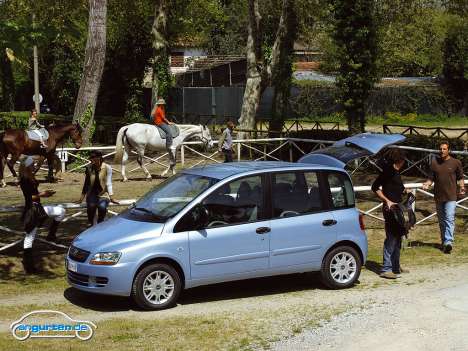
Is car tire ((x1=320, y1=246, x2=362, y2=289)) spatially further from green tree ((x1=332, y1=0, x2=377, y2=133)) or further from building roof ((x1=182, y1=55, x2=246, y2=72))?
building roof ((x1=182, y1=55, x2=246, y2=72))

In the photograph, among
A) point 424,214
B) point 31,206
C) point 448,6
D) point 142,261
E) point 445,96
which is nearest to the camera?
point 142,261

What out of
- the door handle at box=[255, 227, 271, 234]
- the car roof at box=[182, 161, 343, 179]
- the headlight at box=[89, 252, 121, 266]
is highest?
the car roof at box=[182, 161, 343, 179]

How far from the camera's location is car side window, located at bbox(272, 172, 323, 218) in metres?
11.0

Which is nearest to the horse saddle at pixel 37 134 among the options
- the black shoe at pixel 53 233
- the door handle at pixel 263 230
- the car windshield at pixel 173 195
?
the black shoe at pixel 53 233

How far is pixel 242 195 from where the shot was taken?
10.8 meters

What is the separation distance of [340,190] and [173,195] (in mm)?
2465

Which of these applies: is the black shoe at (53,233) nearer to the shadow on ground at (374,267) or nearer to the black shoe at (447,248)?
the shadow on ground at (374,267)

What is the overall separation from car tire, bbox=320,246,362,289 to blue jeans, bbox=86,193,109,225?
397cm

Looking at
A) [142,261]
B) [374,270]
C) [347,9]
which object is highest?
[347,9]

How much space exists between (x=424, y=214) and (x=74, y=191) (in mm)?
Result: 9527

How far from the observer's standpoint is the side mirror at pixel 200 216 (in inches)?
410

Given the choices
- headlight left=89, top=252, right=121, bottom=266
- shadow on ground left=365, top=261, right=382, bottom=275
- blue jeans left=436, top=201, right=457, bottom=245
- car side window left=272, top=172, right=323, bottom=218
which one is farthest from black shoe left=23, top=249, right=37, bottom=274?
blue jeans left=436, top=201, right=457, bottom=245

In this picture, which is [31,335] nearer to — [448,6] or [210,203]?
[210,203]

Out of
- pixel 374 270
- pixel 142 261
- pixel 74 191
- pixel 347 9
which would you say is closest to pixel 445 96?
pixel 347 9
